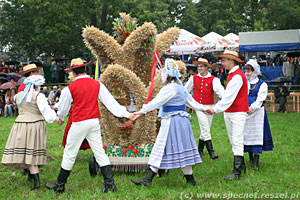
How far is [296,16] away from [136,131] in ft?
63.7

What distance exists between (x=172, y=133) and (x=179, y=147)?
214 mm

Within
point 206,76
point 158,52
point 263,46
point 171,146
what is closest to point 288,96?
point 263,46

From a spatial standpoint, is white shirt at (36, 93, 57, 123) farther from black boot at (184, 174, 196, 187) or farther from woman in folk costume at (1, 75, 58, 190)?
black boot at (184, 174, 196, 187)

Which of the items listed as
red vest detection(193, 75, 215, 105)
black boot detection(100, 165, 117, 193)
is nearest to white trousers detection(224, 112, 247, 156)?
red vest detection(193, 75, 215, 105)

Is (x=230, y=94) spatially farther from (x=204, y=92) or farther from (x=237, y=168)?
(x=204, y=92)

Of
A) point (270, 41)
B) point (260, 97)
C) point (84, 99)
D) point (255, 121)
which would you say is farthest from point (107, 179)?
point (270, 41)

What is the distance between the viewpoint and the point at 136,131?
623cm

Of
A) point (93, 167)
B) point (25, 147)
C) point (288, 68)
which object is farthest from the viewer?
point (288, 68)

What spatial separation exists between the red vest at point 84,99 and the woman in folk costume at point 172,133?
2.14 ft

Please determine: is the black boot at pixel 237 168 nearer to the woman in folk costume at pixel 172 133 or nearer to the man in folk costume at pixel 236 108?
the man in folk costume at pixel 236 108

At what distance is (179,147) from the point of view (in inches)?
202

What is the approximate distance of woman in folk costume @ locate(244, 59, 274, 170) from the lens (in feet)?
20.6

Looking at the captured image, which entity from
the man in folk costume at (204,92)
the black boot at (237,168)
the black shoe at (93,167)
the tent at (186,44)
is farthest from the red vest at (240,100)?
the tent at (186,44)

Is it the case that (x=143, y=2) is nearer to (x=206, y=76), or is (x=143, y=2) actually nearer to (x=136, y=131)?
(x=206, y=76)
